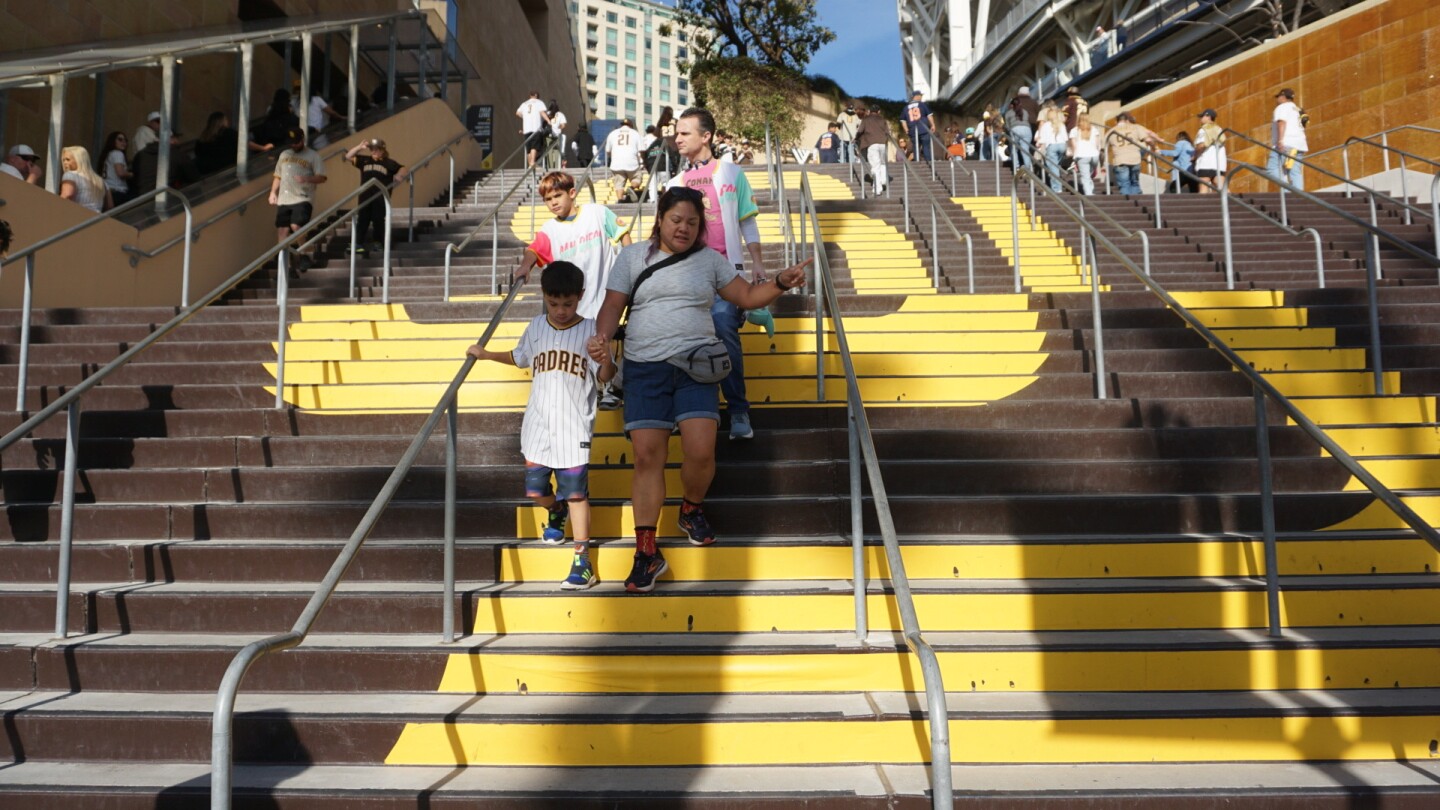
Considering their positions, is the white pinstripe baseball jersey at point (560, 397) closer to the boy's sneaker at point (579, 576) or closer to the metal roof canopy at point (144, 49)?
the boy's sneaker at point (579, 576)

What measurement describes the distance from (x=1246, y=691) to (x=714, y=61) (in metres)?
24.5

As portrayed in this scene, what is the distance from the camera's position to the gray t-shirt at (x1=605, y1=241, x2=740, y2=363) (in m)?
3.88

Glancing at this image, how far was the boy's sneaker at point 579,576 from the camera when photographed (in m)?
3.97

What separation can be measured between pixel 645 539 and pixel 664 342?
81cm

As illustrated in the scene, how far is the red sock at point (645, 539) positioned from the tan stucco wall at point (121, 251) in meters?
6.02

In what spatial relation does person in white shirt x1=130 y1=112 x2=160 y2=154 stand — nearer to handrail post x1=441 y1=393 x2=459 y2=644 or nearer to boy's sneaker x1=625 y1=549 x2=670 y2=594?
handrail post x1=441 y1=393 x2=459 y2=644

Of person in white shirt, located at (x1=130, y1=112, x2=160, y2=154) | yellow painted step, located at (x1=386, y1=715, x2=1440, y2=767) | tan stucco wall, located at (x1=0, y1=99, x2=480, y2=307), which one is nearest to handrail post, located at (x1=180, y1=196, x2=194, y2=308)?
tan stucco wall, located at (x1=0, y1=99, x2=480, y2=307)

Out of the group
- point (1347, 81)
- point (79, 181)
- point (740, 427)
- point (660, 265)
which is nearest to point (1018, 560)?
point (740, 427)

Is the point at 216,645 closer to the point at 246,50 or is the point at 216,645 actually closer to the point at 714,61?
the point at 246,50

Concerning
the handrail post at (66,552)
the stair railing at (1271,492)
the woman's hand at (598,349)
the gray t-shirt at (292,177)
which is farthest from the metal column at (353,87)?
the stair railing at (1271,492)

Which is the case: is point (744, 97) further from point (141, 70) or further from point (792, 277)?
point (792, 277)

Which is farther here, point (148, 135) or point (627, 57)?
point (627, 57)

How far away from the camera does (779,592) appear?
12.8 feet

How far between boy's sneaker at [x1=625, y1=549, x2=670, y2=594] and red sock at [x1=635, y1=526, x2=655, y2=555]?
0.02 meters
